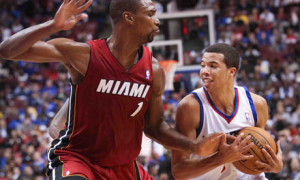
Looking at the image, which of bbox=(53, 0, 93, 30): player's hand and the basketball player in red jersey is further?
the basketball player in red jersey

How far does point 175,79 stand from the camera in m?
12.8

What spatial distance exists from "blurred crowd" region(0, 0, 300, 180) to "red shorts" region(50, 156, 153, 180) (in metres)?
5.30

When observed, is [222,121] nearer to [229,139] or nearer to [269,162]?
[229,139]

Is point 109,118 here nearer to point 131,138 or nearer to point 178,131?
point 131,138

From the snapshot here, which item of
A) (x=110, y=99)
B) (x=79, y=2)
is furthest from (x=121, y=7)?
(x=110, y=99)

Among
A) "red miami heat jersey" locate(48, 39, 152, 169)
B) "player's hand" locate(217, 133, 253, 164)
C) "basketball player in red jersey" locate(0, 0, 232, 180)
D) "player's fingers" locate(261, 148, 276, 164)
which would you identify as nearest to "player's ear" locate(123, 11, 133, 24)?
"basketball player in red jersey" locate(0, 0, 232, 180)

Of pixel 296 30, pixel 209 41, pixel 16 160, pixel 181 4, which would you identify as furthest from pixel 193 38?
pixel 16 160

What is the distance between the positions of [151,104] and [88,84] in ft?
2.10

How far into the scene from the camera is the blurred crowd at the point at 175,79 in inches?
454

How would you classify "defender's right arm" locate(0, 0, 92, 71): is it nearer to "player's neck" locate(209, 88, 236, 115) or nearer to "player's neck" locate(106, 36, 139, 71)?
"player's neck" locate(106, 36, 139, 71)

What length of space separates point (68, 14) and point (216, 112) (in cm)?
176

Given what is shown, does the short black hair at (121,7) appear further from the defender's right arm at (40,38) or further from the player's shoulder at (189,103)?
the player's shoulder at (189,103)

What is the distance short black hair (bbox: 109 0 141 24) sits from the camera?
13.4 feet

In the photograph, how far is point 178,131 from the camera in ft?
14.7
